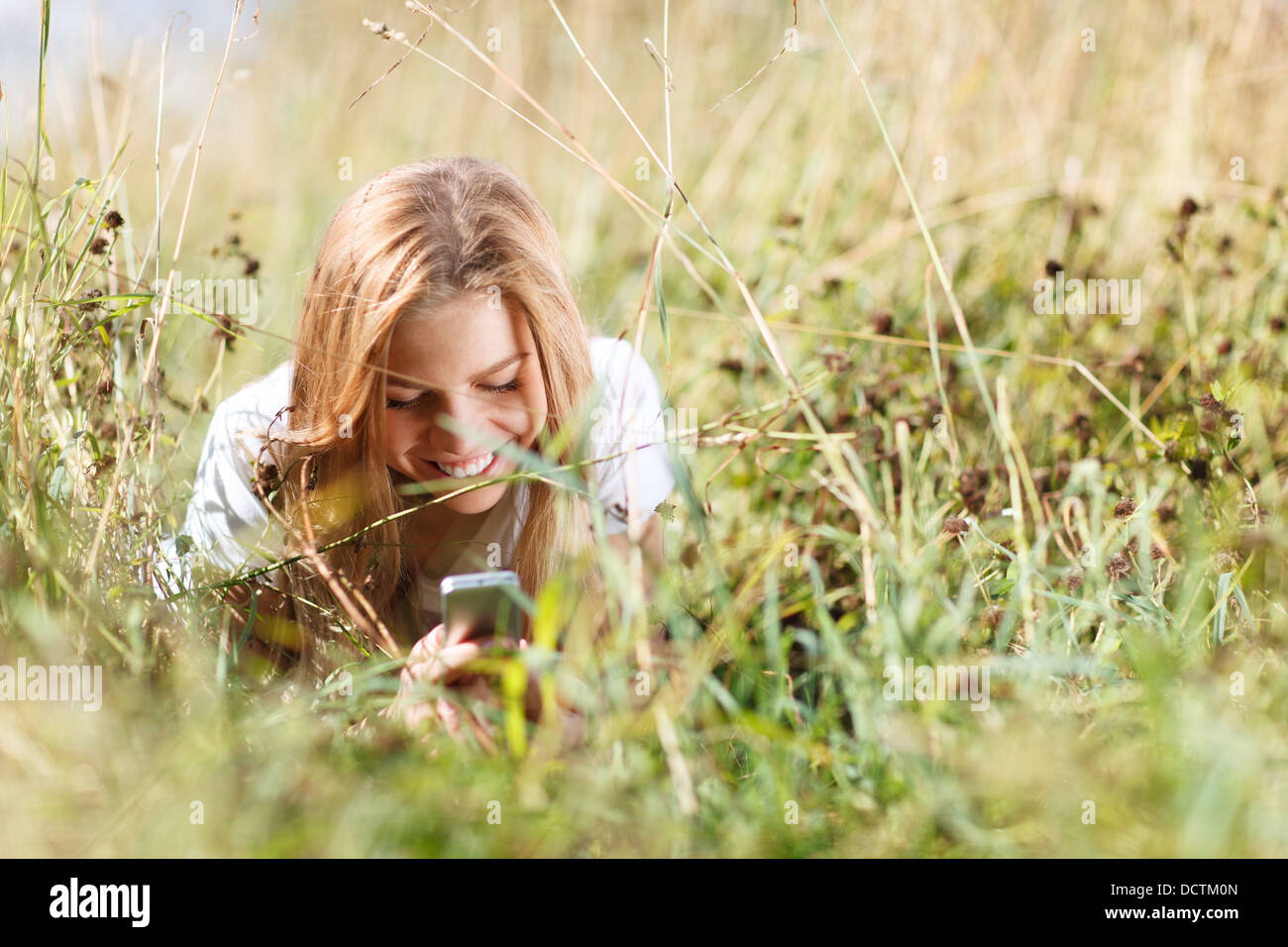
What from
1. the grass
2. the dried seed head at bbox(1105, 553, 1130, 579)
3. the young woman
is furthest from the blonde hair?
the dried seed head at bbox(1105, 553, 1130, 579)

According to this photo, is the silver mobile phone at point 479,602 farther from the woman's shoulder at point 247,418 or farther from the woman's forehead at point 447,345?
the woman's shoulder at point 247,418

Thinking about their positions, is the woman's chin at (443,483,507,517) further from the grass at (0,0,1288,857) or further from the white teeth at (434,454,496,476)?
the grass at (0,0,1288,857)

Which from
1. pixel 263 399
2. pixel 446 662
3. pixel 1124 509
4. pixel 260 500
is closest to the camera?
pixel 446 662

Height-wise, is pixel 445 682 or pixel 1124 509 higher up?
pixel 1124 509

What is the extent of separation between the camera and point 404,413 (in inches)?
61.8

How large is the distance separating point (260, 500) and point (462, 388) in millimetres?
424

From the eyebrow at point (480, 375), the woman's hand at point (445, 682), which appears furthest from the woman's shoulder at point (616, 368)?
the woman's hand at point (445, 682)

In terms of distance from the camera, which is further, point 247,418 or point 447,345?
point 247,418

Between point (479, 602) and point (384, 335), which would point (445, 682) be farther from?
point (384, 335)

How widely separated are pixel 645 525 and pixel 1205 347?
1202 millimetres

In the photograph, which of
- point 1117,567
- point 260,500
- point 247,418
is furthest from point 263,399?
point 1117,567

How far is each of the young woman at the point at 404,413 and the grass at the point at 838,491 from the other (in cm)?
12
